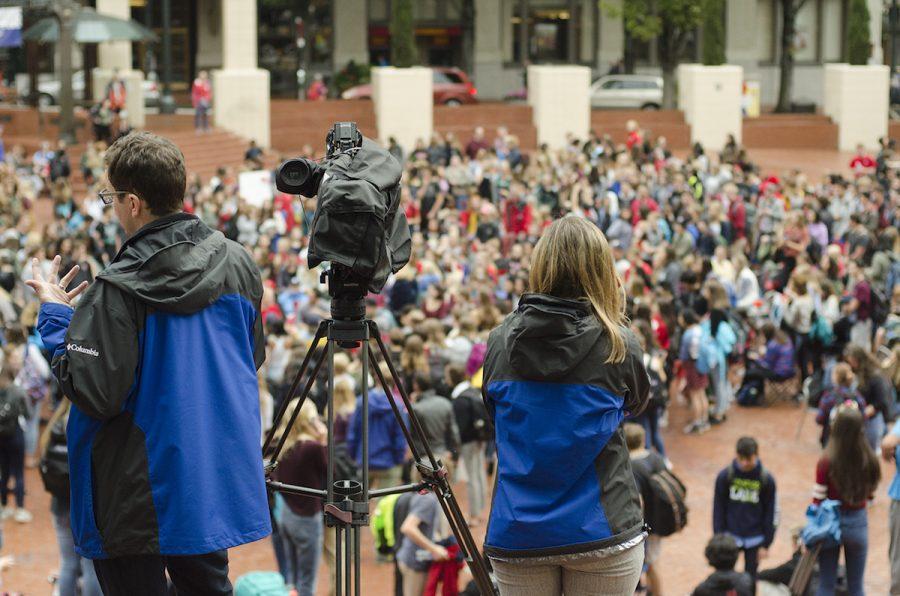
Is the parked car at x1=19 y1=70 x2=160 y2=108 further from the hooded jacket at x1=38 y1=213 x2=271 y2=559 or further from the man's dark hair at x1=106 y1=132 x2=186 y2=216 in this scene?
the hooded jacket at x1=38 y1=213 x2=271 y2=559

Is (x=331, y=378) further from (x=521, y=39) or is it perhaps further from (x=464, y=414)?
Result: (x=521, y=39)

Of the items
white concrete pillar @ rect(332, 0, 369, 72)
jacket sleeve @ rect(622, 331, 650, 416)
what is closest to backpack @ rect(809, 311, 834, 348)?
jacket sleeve @ rect(622, 331, 650, 416)

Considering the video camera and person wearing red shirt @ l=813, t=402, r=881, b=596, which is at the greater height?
the video camera

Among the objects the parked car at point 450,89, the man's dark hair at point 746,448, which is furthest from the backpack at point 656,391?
the parked car at point 450,89

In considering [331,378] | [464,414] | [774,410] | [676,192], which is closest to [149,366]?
[331,378]

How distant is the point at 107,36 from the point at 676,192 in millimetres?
13390

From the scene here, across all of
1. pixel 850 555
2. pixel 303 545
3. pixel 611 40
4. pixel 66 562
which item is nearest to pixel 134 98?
pixel 611 40

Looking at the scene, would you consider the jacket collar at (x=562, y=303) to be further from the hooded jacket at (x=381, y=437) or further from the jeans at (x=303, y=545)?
the hooded jacket at (x=381, y=437)

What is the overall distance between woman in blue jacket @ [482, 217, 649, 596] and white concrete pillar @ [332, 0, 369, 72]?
45457 mm

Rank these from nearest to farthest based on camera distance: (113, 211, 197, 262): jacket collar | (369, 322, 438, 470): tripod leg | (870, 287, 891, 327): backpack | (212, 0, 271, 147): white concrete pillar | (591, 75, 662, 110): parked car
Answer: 1. (113, 211, 197, 262): jacket collar
2. (369, 322, 438, 470): tripod leg
3. (870, 287, 891, 327): backpack
4. (212, 0, 271, 147): white concrete pillar
5. (591, 75, 662, 110): parked car

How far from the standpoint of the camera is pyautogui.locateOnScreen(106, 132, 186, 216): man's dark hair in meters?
3.59

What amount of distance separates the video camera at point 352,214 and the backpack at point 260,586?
218cm

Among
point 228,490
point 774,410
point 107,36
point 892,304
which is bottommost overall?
point 774,410

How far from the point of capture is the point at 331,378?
4.01m
